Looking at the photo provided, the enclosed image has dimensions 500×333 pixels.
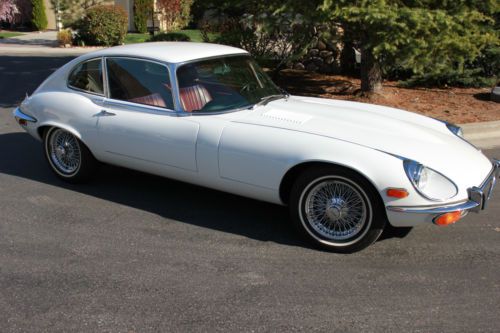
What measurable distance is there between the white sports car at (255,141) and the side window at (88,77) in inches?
0.4

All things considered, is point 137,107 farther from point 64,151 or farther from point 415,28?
point 415,28

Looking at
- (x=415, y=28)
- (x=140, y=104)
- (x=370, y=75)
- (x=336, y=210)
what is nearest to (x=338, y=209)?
(x=336, y=210)

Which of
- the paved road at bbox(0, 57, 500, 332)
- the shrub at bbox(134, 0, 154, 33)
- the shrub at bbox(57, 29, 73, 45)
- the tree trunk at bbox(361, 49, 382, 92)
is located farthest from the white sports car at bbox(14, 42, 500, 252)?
the shrub at bbox(134, 0, 154, 33)

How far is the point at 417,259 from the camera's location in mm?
4152

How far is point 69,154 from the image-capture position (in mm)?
5695

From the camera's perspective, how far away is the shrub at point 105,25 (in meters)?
21.6

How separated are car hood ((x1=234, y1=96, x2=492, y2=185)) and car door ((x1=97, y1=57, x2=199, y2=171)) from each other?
599 mm

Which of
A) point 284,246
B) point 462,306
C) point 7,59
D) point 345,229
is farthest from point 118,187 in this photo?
point 7,59

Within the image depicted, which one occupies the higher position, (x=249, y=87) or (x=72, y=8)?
(x=249, y=87)

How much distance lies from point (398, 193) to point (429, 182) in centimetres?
27

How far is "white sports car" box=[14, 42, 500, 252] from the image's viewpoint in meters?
4.02

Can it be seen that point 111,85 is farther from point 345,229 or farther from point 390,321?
→ point 390,321

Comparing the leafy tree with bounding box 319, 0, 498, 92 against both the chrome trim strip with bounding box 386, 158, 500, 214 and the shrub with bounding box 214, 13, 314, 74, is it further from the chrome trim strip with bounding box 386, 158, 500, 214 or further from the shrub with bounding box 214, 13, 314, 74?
the chrome trim strip with bounding box 386, 158, 500, 214

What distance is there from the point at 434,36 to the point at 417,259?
487cm
